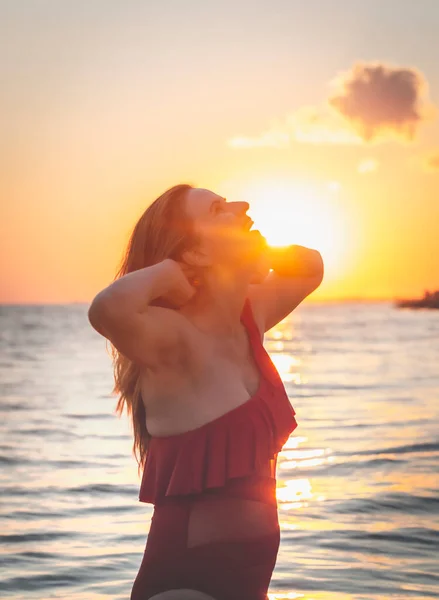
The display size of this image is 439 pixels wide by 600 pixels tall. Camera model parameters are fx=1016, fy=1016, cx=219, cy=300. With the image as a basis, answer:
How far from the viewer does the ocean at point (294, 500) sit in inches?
270

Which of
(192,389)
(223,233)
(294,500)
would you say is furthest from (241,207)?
(294,500)

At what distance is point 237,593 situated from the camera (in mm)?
3164

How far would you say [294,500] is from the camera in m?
9.44

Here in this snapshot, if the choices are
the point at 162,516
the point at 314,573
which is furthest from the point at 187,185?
the point at 314,573

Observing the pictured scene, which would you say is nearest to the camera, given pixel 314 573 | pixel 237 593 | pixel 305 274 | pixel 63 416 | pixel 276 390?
pixel 237 593

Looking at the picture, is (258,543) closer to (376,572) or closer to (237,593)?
(237,593)

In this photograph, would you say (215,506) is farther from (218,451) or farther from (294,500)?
(294,500)

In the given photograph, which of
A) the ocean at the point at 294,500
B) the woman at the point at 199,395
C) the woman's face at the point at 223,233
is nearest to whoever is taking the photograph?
the woman at the point at 199,395

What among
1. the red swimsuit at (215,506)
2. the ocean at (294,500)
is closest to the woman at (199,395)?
the red swimsuit at (215,506)

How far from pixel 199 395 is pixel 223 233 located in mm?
542

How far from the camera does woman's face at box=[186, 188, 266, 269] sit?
332cm

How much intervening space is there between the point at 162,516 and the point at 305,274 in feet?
3.51

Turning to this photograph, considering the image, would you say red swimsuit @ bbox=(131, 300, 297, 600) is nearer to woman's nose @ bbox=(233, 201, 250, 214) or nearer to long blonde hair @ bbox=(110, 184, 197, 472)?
long blonde hair @ bbox=(110, 184, 197, 472)

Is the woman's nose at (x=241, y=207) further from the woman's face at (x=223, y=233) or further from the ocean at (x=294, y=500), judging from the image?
the ocean at (x=294, y=500)
